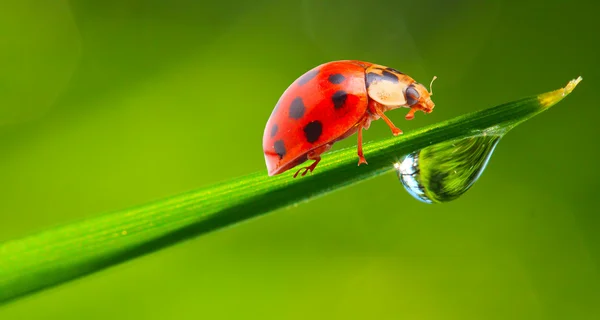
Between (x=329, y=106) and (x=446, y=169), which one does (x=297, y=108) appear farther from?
(x=446, y=169)

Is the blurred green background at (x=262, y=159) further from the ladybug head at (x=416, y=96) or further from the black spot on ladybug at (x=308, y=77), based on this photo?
the black spot on ladybug at (x=308, y=77)

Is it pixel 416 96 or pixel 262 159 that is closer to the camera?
pixel 416 96

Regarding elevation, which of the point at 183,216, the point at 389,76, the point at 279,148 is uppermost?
the point at 389,76

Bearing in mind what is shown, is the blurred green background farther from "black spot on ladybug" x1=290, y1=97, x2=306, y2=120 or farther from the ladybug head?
"black spot on ladybug" x1=290, y1=97, x2=306, y2=120

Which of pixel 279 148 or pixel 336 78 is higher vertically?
pixel 336 78

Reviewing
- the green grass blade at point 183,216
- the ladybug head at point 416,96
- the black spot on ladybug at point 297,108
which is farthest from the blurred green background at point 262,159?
the green grass blade at point 183,216

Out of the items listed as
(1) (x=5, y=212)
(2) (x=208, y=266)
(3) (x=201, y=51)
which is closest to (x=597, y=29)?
(3) (x=201, y=51)

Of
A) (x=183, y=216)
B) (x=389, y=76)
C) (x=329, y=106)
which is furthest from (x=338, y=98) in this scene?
(x=183, y=216)

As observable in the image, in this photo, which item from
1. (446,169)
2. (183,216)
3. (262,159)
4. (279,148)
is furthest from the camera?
(262,159)
